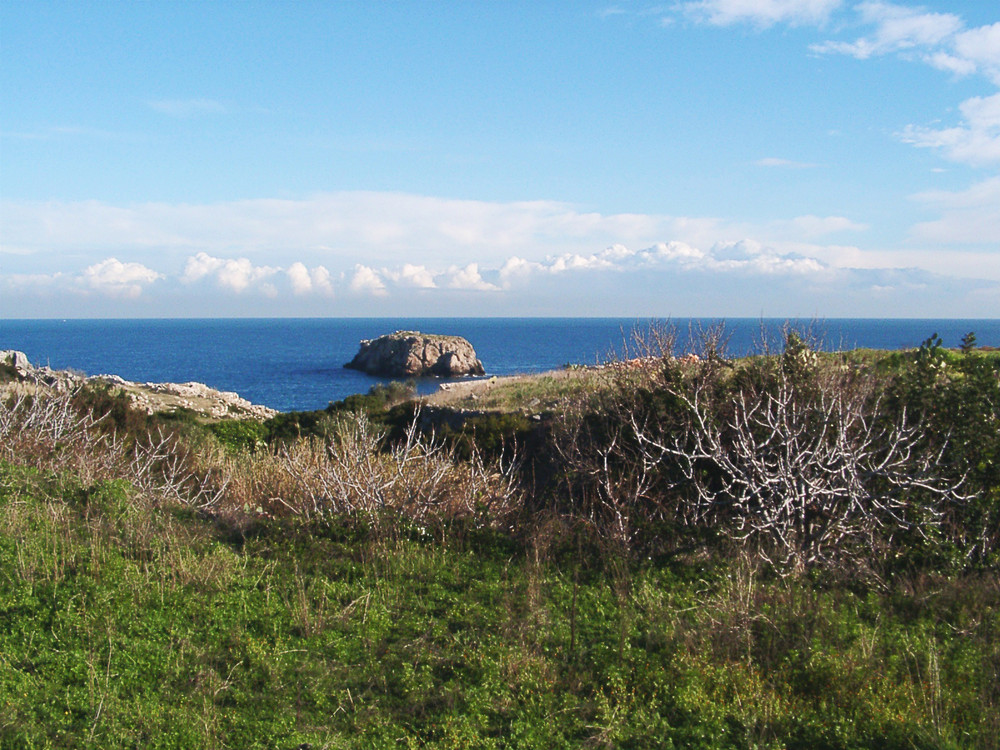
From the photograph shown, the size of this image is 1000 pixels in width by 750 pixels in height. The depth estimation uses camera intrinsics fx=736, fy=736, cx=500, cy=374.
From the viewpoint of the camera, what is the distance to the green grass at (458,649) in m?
4.31

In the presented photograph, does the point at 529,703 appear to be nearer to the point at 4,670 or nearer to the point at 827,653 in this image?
the point at 827,653

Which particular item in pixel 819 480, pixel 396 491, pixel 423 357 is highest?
pixel 819 480

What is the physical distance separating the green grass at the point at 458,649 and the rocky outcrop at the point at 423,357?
72732mm

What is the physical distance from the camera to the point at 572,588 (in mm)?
6516

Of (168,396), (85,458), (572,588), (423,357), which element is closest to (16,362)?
(168,396)

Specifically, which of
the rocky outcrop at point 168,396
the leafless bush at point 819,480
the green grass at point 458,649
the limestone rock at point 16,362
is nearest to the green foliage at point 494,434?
the leafless bush at point 819,480

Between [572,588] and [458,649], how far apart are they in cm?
156

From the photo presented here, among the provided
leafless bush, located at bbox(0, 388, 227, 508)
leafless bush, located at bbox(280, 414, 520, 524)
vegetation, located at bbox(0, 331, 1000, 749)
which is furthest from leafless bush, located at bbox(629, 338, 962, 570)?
leafless bush, located at bbox(0, 388, 227, 508)

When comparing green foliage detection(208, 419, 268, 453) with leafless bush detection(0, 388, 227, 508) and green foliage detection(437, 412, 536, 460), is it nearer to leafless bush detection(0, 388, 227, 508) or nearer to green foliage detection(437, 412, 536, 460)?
green foliage detection(437, 412, 536, 460)

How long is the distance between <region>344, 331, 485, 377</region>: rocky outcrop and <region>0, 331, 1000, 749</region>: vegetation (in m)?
69.9

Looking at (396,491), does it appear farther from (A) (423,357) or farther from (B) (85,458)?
(A) (423,357)

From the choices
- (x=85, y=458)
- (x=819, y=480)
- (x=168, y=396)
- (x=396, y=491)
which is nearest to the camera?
(x=819, y=480)

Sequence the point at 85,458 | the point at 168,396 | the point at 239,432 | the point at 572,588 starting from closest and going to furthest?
Answer: the point at 572,588 < the point at 85,458 < the point at 239,432 < the point at 168,396

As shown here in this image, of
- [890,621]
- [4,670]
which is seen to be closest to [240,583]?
[4,670]
